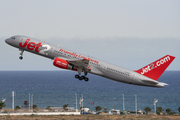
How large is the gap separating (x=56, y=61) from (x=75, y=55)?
4.22 meters

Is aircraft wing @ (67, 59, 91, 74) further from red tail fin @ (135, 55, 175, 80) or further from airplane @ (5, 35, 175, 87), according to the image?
red tail fin @ (135, 55, 175, 80)

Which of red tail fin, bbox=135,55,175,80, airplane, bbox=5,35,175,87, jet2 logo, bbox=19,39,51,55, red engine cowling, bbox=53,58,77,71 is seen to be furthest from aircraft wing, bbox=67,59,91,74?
red tail fin, bbox=135,55,175,80

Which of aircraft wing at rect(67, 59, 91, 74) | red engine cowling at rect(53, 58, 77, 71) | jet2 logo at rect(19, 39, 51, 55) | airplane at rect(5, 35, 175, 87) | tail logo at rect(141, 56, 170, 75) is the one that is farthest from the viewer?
tail logo at rect(141, 56, 170, 75)

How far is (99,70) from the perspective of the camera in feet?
186

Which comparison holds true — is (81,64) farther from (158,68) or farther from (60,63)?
(158,68)

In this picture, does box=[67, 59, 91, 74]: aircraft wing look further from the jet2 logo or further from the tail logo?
the tail logo

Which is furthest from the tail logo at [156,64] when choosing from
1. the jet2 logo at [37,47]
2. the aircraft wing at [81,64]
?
the jet2 logo at [37,47]

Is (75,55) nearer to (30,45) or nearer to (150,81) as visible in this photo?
(30,45)

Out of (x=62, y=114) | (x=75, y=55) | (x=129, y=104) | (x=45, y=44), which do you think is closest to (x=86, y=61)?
(x=75, y=55)

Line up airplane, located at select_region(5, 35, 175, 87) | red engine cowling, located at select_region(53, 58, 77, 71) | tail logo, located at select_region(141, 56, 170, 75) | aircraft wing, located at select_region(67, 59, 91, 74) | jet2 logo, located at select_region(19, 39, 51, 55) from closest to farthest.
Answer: aircraft wing, located at select_region(67, 59, 91, 74) < red engine cowling, located at select_region(53, 58, 77, 71) < airplane, located at select_region(5, 35, 175, 87) < jet2 logo, located at select_region(19, 39, 51, 55) < tail logo, located at select_region(141, 56, 170, 75)

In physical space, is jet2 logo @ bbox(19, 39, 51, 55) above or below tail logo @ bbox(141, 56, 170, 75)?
above

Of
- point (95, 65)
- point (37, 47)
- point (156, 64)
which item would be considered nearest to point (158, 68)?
point (156, 64)

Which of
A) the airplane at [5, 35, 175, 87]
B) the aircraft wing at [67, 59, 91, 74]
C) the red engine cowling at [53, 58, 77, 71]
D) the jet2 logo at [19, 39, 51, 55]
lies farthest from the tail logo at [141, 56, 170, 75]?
the jet2 logo at [19, 39, 51, 55]

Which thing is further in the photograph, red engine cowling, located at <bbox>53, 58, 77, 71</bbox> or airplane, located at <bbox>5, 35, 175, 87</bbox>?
airplane, located at <bbox>5, 35, 175, 87</bbox>
